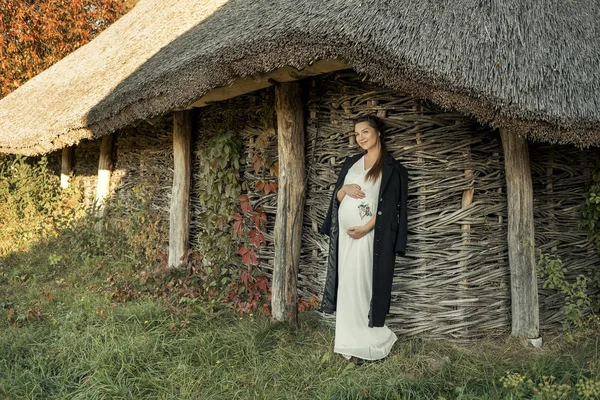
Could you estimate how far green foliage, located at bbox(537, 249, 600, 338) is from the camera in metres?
3.93

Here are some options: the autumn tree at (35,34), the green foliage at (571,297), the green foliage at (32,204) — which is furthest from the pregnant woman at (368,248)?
the autumn tree at (35,34)

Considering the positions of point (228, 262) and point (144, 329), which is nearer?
point (144, 329)

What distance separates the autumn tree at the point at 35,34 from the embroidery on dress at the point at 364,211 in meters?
10.5

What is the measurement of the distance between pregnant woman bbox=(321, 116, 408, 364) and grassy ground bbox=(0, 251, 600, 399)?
20 centimetres

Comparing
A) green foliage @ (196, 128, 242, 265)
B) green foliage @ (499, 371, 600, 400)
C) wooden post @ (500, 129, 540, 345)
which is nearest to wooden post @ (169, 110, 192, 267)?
green foliage @ (196, 128, 242, 265)

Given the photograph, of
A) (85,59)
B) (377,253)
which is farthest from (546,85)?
(85,59)

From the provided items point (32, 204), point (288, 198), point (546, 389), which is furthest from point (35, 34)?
point (546, 389)

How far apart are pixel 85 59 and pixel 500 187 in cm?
641

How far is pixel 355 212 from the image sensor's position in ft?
12.9

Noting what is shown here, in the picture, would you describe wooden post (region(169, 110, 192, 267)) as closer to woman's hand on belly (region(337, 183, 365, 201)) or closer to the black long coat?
woman's hand on belly (region(337, 183, 365, 201))

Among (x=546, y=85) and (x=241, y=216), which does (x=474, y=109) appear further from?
(x=241, y=216)

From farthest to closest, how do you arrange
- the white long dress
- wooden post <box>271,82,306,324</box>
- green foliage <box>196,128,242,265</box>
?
green foliage <box>196,128,242,265</box> → wooden post <box>271,82,306,324</box> → the white long dress

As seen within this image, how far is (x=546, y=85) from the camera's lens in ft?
11.2

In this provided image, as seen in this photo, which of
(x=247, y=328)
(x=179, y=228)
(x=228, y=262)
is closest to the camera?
(x=247, y=328)
